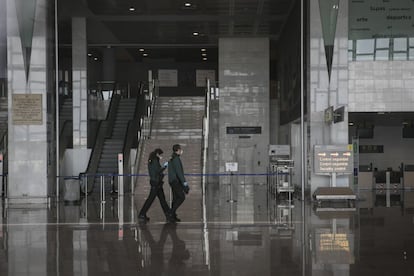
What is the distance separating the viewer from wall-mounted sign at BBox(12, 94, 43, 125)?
17000mm

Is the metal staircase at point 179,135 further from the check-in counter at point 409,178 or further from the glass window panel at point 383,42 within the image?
the check-in counter at point 409,178

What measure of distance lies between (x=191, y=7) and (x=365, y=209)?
996 cm

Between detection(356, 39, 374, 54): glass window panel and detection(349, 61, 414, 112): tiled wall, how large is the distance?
1.02 ft

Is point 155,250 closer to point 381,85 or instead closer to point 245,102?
point 381,85

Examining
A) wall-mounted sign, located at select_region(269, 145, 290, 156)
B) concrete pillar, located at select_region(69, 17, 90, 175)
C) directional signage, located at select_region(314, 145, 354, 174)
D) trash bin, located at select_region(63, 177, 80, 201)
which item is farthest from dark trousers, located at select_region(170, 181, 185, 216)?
concrete pillar, located at select_region(69, 17, 90, 175)

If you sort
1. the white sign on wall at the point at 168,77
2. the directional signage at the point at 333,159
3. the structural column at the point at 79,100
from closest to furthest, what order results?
the directional signage at the point at 333,159 → the structural column at the point at 79,100 → the white sign on wall at the point at 168,77

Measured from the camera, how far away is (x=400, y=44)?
18.1 meters

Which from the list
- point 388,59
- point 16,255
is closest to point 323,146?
point 388,59

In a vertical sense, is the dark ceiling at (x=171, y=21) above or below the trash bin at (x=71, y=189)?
above

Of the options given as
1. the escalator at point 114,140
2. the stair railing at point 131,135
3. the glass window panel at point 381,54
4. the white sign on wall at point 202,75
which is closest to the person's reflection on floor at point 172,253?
the glass window panel at point 381,54

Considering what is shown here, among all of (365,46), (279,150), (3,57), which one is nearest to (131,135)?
(3,57)

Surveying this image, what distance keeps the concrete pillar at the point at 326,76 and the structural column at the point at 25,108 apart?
7.11m

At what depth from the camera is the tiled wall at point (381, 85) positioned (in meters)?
18.2

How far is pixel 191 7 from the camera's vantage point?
21.3 metres
